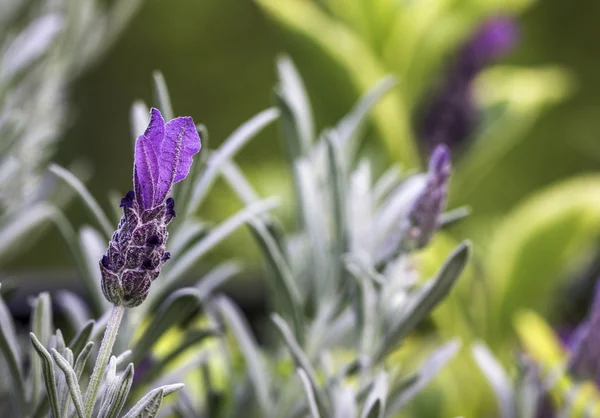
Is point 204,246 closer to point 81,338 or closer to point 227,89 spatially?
point 81,338

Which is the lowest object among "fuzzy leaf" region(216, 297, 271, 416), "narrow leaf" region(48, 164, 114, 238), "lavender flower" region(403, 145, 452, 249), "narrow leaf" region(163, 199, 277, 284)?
"fuzzy leaf" region(216, 297, 271, 416)

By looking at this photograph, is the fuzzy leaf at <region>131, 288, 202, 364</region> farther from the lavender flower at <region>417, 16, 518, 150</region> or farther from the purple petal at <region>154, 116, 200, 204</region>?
the lavender flower at <region>417, 16, 518, 150</region>

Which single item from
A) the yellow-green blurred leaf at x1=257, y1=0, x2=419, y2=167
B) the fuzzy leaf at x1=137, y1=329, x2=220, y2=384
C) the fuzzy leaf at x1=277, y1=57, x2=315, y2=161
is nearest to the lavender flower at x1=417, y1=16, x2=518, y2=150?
the yellow-green blurred leaf at x1=257, y1=0, x2=419, y2=167

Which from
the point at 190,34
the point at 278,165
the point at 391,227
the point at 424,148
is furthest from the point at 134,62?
the point at 391,227

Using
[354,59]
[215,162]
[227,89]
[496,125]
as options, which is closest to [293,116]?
[215,162]

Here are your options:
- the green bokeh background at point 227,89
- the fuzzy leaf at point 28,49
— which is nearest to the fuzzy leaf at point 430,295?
the fuzzy leaf at point 28,49

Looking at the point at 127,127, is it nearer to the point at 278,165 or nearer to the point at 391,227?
the point at 278,165

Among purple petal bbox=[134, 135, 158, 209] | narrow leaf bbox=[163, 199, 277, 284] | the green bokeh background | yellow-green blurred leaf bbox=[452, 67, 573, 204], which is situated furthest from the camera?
the green bokeh background

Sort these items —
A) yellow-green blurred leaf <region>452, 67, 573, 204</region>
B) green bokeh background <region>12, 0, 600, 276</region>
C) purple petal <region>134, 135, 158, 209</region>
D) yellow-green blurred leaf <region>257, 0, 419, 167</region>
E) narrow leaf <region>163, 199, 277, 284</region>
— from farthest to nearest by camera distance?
green bokeh background <region>12, 0, 600, 276</region>
yellow-green blurred leaf <region>452, 67, 573, 204</region>
yellow-green blurred leaf <region>257, 0, 419, 167</region>
narrow leaf <region>163, 199, 277, 284</region>
purple petal <region>134, 135, 158, 209</region>
